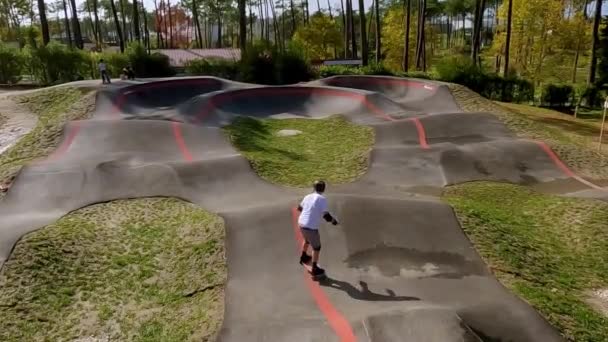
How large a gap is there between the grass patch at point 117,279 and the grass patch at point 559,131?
43.4ft

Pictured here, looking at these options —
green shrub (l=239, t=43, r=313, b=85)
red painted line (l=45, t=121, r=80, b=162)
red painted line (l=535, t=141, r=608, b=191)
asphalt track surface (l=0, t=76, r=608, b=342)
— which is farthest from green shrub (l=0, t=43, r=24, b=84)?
red painted line (l=535, t=141, r=608, b=191)

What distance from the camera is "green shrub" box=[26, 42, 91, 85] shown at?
33875mm

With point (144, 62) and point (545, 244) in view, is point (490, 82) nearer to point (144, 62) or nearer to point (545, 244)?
point (144, 62)

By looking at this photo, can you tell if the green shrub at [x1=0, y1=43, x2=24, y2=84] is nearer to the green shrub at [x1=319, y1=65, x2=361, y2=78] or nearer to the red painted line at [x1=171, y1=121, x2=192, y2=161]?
the green shrub at [x1=319, y1=65, x2=361, y2=78]

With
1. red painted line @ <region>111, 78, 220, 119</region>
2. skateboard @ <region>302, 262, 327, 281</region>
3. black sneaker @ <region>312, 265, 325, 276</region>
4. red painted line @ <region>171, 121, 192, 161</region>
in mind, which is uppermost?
red painted line @ <region>111, 78, 220, 119</region>

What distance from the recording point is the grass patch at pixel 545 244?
824 centimetres

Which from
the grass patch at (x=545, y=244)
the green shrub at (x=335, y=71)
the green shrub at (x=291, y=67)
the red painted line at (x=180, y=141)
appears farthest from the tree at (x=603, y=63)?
the red painted line at (x=180, y=141)

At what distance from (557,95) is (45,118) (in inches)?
1218

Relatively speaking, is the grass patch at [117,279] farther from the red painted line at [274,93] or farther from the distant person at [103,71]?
the distant person at [103,71]

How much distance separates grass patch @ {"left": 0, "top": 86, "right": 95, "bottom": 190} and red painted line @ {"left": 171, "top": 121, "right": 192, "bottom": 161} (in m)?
4.11

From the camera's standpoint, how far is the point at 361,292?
8.13 meters

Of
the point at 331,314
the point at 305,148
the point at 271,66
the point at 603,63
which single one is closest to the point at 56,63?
the point at 271,66

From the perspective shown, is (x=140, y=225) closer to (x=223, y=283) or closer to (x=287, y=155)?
(x=223, y=283)

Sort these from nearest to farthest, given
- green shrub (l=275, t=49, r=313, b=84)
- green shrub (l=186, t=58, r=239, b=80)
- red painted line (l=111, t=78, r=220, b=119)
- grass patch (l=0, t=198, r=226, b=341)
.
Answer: grass patch (l=0, t=198, r=226, b=341) < red painted line (l=111, t=78, r=220, b=119) < green shrub (l=275, t=49, r=313, b=84) < green shrub (l=186, t=58, r=239, b=80)
